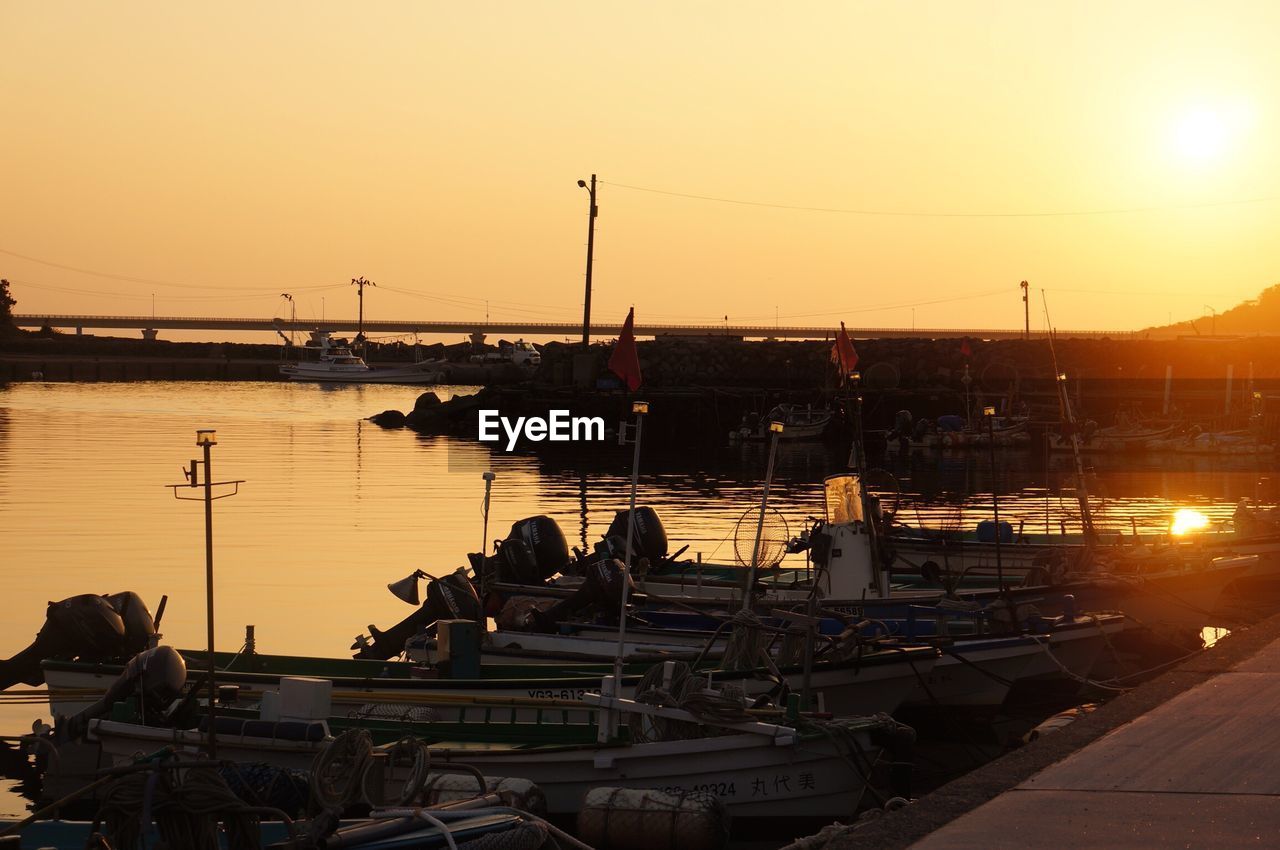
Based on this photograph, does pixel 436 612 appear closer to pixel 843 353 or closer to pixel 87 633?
pixel 87 633

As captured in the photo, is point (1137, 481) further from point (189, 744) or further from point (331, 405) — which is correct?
point (331, 405)

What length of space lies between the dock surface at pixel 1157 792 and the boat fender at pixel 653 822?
3.02 metres

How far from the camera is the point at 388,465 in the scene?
63312 millimetres

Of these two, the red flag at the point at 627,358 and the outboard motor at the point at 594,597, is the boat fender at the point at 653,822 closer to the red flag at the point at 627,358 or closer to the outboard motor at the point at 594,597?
the red flag at the point at 627,358

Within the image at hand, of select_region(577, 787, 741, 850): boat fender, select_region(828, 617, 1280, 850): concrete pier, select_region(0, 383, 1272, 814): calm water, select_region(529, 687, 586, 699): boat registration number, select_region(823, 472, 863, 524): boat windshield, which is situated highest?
select_region(823, 472, 863, 524): boat windshield

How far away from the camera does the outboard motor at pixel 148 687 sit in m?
14.8

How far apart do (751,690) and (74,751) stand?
6454mm

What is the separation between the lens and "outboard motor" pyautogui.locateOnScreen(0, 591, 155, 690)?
1673 centimetres

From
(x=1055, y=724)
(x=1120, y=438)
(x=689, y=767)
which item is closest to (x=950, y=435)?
(x=1120, y=438)

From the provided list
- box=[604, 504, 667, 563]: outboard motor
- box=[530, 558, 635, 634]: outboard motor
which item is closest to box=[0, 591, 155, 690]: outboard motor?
box=[530, 558, 635, 634]: outboard motor

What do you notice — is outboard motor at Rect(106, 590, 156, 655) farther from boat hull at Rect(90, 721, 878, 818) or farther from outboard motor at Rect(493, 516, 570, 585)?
outboard motor at Rect(493, 516, 570, 585)

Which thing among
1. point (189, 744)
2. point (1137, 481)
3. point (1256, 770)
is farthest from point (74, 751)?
point (1137, 481)

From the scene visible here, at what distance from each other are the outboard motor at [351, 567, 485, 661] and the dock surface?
9556 mm

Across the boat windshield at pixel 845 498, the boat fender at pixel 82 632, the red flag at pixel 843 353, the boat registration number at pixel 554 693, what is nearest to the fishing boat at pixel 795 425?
the red flag at pixel 843 353
